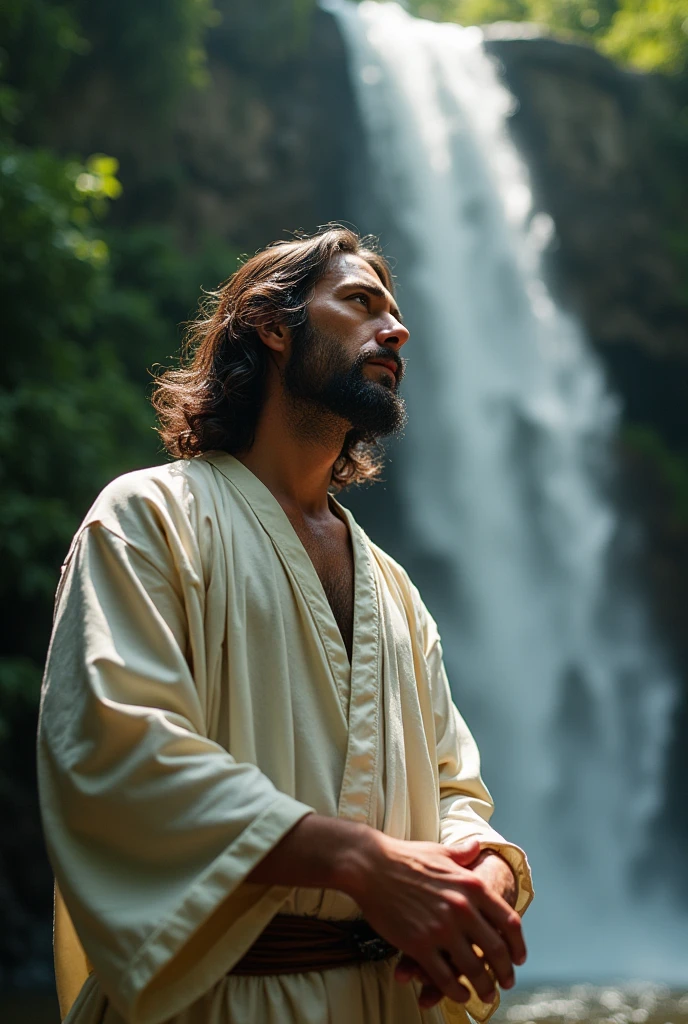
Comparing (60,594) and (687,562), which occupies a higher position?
(60,594)

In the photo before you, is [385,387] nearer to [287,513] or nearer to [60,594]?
[287,513]

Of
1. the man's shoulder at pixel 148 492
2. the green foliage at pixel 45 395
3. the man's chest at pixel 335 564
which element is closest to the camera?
the man's shoulder at pixel 148 492

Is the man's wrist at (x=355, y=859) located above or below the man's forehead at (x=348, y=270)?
below

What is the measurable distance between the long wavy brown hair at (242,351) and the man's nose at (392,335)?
0.65 feet

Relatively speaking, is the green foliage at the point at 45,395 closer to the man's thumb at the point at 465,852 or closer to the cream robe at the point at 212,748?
the cream robe at the point at 212,748

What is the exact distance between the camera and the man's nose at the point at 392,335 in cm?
217

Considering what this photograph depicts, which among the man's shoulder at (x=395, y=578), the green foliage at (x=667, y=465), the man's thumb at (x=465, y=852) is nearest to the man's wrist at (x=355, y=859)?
the man's thumb at (x=465, y=852)

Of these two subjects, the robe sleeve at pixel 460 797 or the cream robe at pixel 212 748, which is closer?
the cream robe at pixel 212 748

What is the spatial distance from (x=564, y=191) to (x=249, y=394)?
15096 mm

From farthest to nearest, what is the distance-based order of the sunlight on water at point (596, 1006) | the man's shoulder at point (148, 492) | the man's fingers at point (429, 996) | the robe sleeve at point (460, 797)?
the sunlight on water at point (596, 1006), the robe sleeve at point (460, 797), the man's shoulder at point (148, 492), the man's fingers at point (429, 996)

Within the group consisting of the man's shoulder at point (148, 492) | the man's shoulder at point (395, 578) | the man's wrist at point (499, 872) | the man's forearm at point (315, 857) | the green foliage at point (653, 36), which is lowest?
the man's wrist at point (499, 872)

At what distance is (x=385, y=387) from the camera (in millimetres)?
2146

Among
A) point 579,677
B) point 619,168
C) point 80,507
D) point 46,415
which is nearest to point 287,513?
point 46,415

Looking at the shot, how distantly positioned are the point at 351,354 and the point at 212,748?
3.18ft
